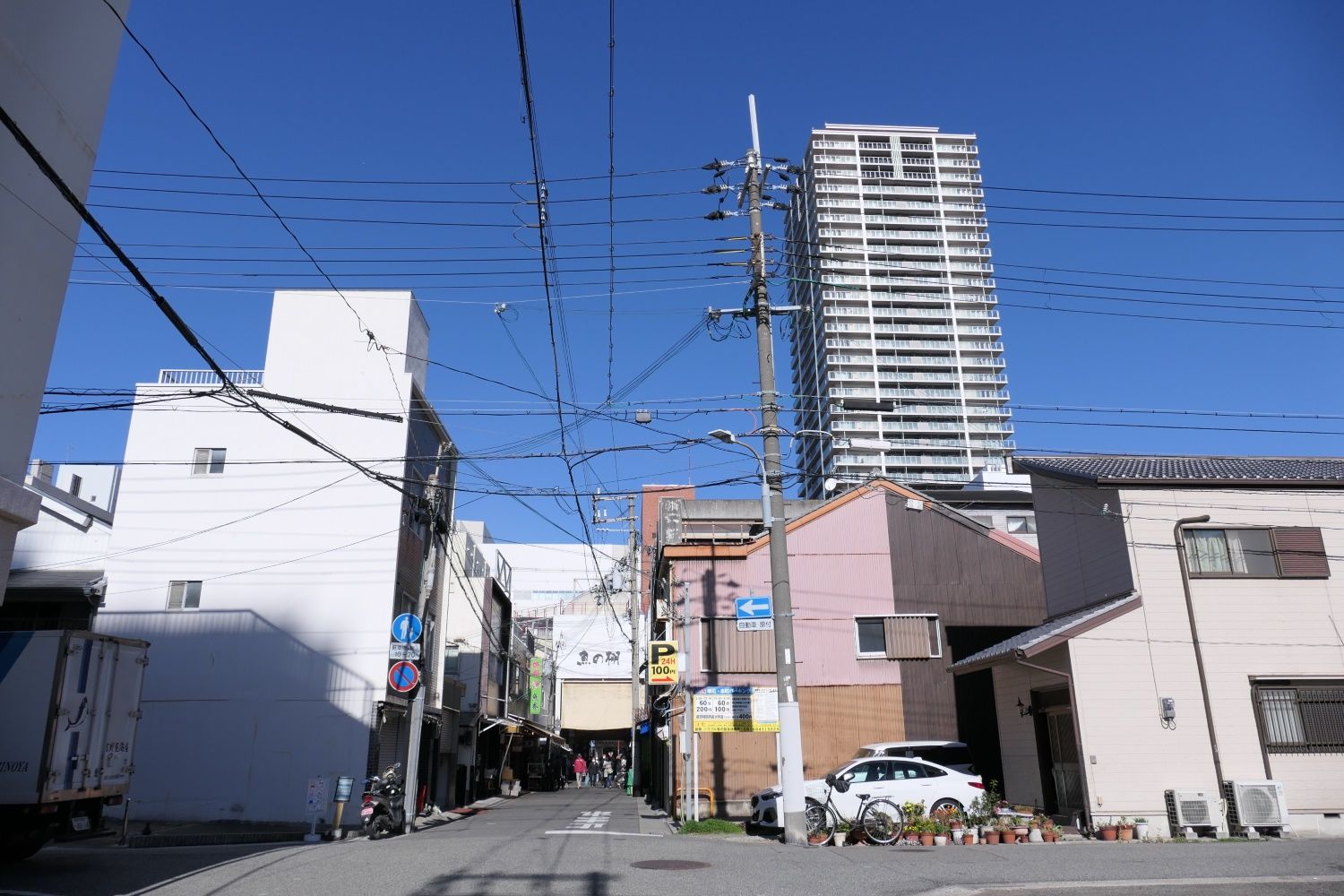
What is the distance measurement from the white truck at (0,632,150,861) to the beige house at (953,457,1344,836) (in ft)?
50.5

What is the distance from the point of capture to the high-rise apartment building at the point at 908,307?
10325cm

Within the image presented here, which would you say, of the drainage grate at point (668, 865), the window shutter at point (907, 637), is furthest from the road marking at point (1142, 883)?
the window shutter at point (907, 637)

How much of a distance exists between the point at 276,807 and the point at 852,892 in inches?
740

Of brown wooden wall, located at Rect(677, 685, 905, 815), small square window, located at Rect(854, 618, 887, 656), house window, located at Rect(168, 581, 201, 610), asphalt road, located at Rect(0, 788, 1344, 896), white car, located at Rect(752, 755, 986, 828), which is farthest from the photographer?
house window, located at Rect(168, 581, 201, 610)

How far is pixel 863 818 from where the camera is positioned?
51.0ft

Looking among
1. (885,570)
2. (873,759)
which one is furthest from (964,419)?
(873,759)

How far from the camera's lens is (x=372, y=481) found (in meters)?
26.5

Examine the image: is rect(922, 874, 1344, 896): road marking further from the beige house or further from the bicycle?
the beige house

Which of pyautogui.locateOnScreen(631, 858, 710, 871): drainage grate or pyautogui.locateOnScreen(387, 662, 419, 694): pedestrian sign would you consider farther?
pyautogui.locateOnScreen(387, 662, 419, 694): pedestrian sign

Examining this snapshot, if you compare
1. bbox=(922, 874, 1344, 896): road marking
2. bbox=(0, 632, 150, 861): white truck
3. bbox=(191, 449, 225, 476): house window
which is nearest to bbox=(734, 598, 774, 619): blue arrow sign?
bbox=(922, 874, 1344, 896): road marking

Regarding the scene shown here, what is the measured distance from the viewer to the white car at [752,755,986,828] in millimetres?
16984

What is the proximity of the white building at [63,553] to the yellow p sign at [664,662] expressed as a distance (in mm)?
13861

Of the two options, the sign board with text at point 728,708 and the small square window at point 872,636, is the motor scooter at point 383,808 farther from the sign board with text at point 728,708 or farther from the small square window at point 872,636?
the small square window at point 872,636

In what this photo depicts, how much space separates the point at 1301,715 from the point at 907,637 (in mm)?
8543
